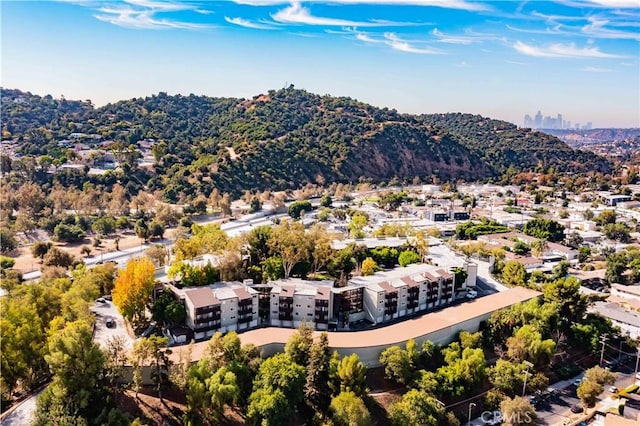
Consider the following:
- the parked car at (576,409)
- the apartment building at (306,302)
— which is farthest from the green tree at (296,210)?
the parked car at (576,409)

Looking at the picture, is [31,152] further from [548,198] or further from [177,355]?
[548,198]

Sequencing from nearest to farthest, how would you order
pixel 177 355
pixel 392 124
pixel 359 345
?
pixel 177 355
pixel 359 345
pixel 392 124

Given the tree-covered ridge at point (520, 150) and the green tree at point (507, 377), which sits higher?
the tree-covered ridge at point (520, 150)

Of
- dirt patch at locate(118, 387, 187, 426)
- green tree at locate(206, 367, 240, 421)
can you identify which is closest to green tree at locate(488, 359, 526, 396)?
green tree at locate(206, 367, 240, 421)

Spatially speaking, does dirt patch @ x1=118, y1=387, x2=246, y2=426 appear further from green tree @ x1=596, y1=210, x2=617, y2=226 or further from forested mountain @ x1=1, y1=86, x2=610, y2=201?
green tree @ x1=596, y1=210, x2=617, y2=226

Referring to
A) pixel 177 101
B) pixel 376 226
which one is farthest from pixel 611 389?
pixel 177 101

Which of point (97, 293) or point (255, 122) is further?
point (255, 122)

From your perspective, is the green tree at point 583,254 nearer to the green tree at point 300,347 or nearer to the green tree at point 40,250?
the green tree at point 300,347
